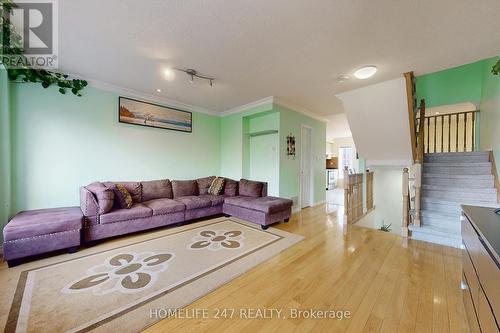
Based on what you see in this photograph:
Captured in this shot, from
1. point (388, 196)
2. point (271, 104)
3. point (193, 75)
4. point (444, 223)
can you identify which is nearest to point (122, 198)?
point (193, 75)

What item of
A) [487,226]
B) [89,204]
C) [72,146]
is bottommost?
[89,204]

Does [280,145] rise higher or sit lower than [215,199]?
higher

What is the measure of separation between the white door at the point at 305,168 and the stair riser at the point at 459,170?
2496 millimetres

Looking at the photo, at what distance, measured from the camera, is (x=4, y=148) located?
2.54 meters

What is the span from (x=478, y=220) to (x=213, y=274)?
2238 mm

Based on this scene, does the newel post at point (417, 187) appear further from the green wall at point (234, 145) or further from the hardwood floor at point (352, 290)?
the green wall at point (234, 145)

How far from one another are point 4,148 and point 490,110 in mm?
7646

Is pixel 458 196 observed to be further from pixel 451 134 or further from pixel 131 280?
pixel 131 280

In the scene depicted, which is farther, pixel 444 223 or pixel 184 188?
pixel 184 188

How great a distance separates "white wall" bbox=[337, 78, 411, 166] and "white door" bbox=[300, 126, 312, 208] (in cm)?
129

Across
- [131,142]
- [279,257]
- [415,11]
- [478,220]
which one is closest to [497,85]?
[415,11]

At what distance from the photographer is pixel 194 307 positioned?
160 cm

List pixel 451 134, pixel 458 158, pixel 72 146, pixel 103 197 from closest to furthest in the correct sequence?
pixel 103 197
pixel 72 146
pixel 458 158
pixel 451 134

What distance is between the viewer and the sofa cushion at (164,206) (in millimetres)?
3287
